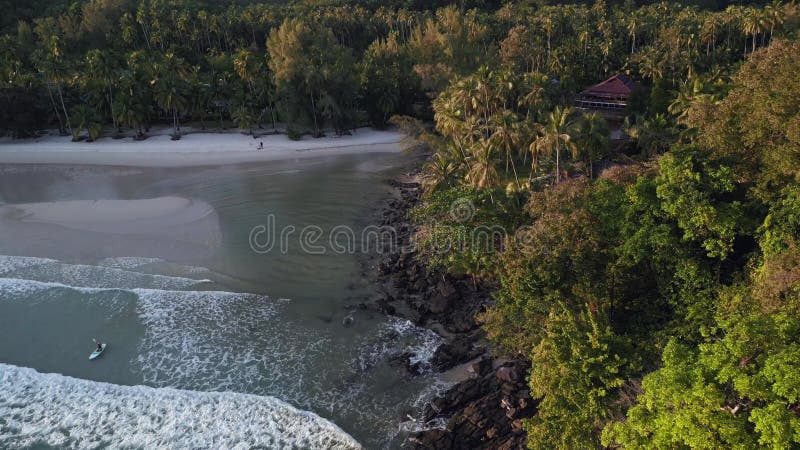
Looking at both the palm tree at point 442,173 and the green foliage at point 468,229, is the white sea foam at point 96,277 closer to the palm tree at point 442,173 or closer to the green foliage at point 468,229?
the green foliage at point 468,229

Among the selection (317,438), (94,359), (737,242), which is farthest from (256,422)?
(737,242)

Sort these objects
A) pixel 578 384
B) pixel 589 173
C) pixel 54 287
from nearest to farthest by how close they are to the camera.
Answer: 1. pixel 578 384
2. pixel 54 287
3. pixel 589 173

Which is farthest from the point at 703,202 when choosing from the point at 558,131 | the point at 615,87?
the point at 615,87

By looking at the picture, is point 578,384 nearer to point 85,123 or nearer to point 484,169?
point 484,169

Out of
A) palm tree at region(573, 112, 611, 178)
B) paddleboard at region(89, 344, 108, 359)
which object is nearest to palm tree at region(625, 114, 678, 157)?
palm tree at region(573, 112, 611, 178)

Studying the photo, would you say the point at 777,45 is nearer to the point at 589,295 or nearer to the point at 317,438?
the point at 589,295

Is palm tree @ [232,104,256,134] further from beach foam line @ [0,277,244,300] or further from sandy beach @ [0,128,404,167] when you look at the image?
beach foam line @ [0,277,244,300]
